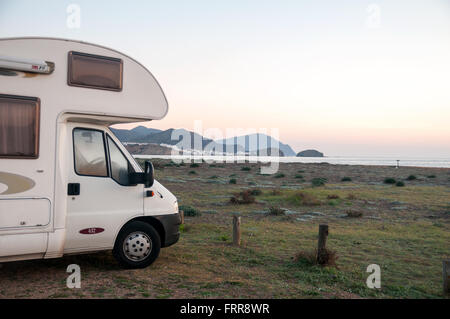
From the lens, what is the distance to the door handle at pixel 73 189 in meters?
6.33

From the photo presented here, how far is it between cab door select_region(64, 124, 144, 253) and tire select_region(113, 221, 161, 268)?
186 mm

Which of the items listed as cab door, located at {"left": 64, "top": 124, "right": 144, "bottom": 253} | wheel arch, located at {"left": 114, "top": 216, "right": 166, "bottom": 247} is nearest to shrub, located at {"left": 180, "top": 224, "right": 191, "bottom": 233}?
wheel arch, located at {"left": 114, "top": 216, "right": 166, "bottom": 247}

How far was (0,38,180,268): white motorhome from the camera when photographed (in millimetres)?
5805

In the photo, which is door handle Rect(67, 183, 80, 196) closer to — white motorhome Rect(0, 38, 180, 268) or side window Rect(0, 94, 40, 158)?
white motorhome Rect(0, 38, 180, 268)

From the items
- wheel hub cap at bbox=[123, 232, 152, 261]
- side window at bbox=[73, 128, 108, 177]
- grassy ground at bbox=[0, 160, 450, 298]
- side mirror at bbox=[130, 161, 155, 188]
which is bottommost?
grassy ground at bbox=[0, 160, 450, 298]

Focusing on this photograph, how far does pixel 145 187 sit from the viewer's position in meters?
7.06

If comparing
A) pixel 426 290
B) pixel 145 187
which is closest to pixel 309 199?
pixel 426 290

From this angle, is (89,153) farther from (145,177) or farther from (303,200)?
(303,200)

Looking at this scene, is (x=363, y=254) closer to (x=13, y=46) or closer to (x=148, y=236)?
Answer: (x=148, y=236)

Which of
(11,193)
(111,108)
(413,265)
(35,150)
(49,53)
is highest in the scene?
(49,53)

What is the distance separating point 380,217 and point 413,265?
7.41m

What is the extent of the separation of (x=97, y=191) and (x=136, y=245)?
1.25 m

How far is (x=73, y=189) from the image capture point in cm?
636

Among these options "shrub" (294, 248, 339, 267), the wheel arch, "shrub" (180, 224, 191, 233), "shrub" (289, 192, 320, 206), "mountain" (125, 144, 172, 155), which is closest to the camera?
the wheel arch
